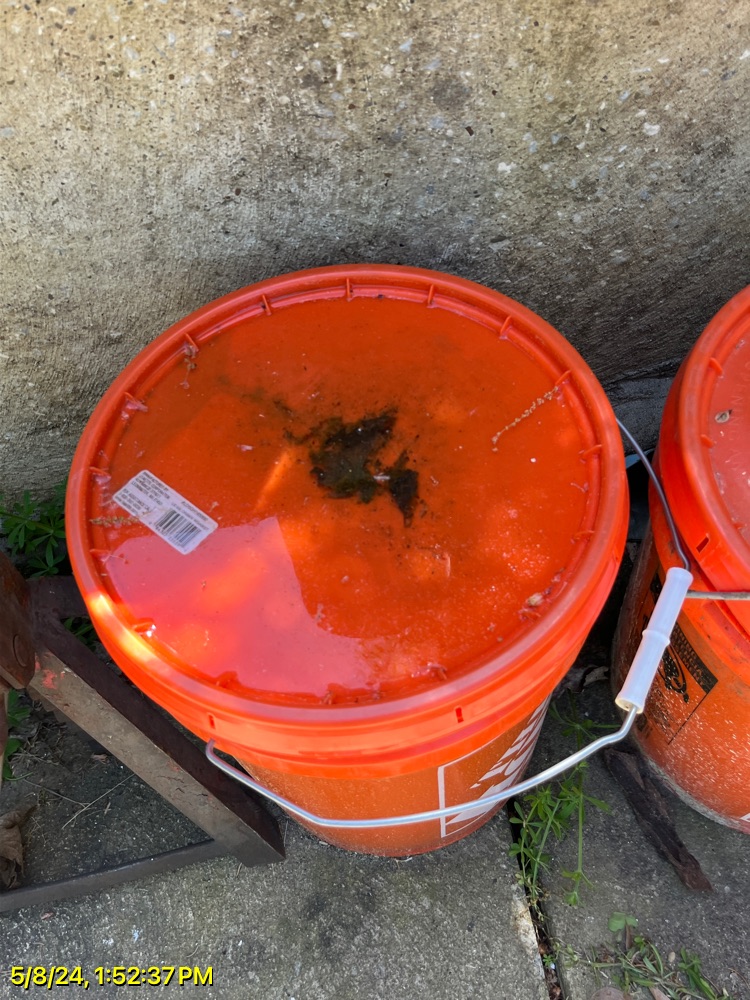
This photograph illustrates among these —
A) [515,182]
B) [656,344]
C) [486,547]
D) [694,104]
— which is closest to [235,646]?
[486,547]

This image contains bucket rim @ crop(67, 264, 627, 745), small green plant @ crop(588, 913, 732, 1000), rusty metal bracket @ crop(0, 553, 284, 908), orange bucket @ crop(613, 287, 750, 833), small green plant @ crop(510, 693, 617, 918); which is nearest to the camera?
bucket rim @ crop(67, 264, 627, 745)

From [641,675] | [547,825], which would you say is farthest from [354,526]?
[547,825]

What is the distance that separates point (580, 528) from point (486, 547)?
0.14m

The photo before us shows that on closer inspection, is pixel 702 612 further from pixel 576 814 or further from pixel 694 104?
pixel 694 104

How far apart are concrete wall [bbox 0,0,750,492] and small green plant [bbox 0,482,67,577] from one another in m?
0.20

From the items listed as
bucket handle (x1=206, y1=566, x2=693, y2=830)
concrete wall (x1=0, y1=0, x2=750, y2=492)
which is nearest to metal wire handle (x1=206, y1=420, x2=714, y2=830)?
bucket handle (x1=206, y1=566, x2=693, y2=830)

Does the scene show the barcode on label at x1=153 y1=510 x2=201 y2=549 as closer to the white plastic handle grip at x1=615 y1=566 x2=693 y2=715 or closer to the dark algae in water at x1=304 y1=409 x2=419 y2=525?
the dark algae in water at x1=304 y1=409 x2=419 y2=525

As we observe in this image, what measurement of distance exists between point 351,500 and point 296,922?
3.59 ft

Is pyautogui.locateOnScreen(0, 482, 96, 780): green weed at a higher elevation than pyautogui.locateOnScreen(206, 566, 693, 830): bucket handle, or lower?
lower

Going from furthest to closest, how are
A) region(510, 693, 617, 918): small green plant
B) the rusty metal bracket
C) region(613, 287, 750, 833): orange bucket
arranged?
region(510, 693, 617, 918): small green plant < the rusty metal bracket < region(613, 287, 750, 833): orange bucket

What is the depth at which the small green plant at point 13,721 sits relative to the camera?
170 centimetres
